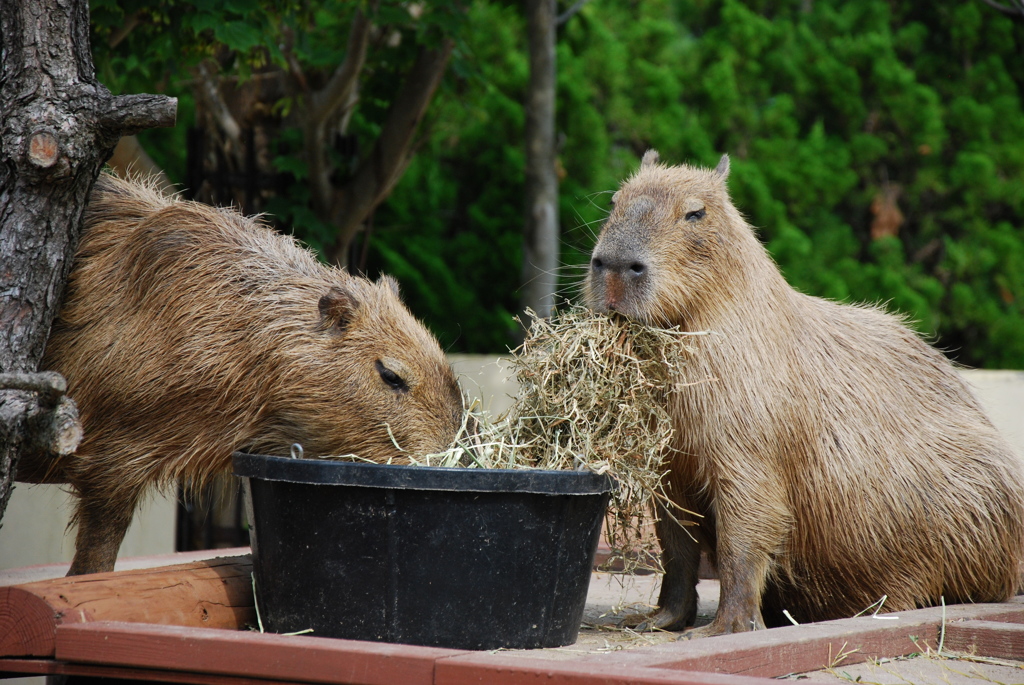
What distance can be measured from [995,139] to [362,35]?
5539 mm

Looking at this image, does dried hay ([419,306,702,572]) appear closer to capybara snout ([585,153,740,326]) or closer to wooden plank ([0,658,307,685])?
capybara snout ([585,153,740,326])

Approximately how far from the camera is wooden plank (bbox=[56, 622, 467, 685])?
2.33m

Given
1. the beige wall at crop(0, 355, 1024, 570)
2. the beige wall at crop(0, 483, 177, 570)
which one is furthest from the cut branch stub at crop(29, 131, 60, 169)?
the beige wall at crop(0, 483, 177, 570)

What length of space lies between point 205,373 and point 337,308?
457 millimetres

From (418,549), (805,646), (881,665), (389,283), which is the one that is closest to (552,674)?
(418,549)

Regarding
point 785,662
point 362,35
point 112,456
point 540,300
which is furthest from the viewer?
point 540,300

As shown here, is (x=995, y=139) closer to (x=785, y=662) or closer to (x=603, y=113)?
(x=603, y=113)

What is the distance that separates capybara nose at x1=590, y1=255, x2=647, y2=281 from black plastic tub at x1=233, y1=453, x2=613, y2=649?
68cm

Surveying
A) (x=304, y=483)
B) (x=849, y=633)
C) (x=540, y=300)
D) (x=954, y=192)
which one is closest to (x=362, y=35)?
(x=540, y=300)

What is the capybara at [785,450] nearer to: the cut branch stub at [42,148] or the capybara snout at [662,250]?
the capybara snout at [662,250]

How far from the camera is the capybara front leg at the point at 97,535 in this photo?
341 cm

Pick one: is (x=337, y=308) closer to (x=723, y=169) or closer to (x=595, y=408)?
(x=595, y=408)

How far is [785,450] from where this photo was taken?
11.1 ft

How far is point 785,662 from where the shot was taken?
104 inches
